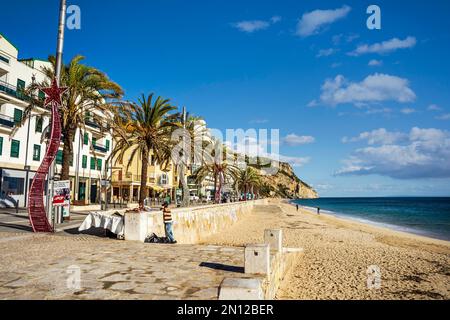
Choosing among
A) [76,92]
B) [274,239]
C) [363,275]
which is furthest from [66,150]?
[363,275]

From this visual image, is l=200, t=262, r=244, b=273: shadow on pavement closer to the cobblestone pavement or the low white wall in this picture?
the cobblestone pavement

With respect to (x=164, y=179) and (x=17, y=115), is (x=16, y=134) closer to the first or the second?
(x=17, y=115)

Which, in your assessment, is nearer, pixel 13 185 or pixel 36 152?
pixel 13 185

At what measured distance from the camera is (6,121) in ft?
91.4

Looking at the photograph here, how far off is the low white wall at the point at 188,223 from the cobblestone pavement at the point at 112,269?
2.67 feet

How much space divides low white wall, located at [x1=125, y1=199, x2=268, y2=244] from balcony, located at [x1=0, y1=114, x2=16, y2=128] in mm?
19217

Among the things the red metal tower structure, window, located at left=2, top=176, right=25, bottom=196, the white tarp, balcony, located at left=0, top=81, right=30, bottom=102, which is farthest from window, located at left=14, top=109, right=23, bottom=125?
the white tarp

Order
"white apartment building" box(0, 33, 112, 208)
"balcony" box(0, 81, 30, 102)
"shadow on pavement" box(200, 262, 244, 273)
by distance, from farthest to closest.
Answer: "white apartment building" box(0, 33, 112, 208) → "balcony" box(0, 81, 30, 102) → "shadow on pavement" box(200, 262, 244, 273)

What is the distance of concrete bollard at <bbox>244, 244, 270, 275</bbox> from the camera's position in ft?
20.6

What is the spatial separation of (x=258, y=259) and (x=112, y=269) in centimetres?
307

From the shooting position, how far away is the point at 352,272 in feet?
38.9
